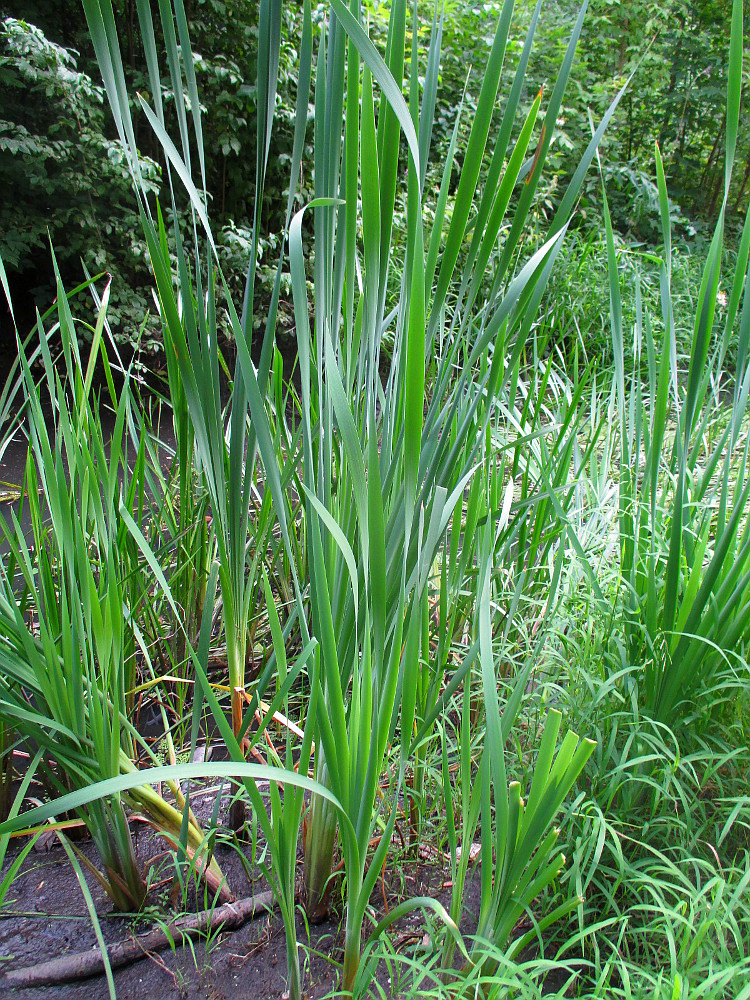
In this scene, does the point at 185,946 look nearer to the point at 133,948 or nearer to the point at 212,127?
the point at 133,948

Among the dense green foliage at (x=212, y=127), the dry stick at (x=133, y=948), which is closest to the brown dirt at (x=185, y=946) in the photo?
the dry stick at (x=133, y=948)

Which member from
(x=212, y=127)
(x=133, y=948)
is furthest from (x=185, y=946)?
(x=212, y=127)

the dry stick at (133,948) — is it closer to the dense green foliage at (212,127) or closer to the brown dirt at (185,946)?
the brown dirt at (185,946)

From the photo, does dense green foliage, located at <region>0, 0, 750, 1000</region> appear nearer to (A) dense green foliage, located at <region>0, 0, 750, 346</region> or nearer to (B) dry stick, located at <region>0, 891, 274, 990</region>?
(B) dry stick, located at <region>0, 891, 274, 990</region>

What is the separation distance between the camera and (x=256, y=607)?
1407 mm

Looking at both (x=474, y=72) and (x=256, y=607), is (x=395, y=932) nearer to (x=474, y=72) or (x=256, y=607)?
(x=256, y=607)

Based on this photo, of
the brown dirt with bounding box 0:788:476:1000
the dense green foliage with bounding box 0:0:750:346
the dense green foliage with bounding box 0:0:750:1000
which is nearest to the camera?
the dense green foliage with bounding box 0:0:750:1000

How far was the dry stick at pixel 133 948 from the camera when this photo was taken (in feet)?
2.53

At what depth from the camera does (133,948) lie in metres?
0.80

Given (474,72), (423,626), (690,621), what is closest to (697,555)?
(690,621)

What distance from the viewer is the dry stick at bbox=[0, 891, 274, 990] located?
2.53 ft

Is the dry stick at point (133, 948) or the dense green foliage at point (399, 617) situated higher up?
the dense green foliage at point (399, 617)

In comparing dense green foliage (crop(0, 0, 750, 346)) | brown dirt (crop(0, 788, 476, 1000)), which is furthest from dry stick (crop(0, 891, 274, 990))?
dense green foliage (crop(0, 0, 750, 346))

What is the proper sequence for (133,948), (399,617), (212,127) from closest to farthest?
(399,617) < (133,948) < (212,127)
